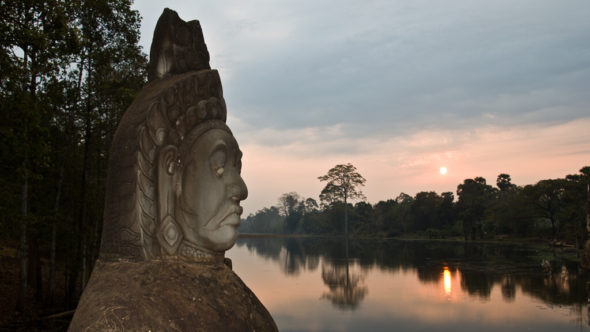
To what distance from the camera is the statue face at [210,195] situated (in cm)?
299

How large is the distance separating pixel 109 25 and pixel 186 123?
32.7 ft

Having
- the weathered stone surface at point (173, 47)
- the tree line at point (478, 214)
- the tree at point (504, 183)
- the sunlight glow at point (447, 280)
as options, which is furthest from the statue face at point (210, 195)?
the tree at point (504, 183)

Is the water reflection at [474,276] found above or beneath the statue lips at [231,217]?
beneath

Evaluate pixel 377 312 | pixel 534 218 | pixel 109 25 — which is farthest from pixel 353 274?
pixel 534 218

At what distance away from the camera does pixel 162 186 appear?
2.88 m

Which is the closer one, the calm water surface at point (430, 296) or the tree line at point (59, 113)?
the tree line at point (59, 113)

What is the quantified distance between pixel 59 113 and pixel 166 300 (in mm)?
10263

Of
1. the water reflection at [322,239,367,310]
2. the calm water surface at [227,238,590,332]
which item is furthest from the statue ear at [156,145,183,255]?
the water reflection at [322,239,367,310]

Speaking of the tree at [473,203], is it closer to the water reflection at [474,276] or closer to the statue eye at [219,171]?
the water reflection at [474,276]

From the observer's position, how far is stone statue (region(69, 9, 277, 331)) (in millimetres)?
2609

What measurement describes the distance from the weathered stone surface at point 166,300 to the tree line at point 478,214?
3830 centimetres

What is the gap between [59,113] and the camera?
1108 cm

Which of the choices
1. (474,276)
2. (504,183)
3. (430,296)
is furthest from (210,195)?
(504,183)

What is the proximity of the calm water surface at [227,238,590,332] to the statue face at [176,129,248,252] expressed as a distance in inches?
366
